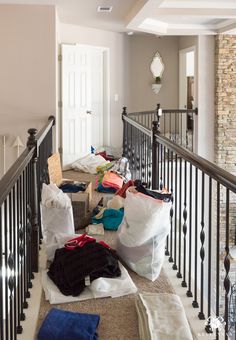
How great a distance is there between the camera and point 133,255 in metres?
2.78

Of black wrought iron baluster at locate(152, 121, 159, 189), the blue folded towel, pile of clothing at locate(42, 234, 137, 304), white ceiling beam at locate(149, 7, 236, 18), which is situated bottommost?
the blue folded towel

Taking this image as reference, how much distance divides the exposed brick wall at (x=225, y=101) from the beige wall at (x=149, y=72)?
140 centimetres

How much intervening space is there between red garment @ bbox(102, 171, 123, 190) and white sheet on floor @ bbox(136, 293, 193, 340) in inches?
106

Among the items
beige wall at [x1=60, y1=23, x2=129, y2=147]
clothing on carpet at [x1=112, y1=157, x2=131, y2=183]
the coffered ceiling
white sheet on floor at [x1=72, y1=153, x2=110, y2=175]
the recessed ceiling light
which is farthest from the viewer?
beige wall at [x1=60, y1=23, x2=129, y2=147]

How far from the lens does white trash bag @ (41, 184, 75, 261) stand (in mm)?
2998

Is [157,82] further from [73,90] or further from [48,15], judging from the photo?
[48,15]

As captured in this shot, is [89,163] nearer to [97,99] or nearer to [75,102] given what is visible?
[75,102]

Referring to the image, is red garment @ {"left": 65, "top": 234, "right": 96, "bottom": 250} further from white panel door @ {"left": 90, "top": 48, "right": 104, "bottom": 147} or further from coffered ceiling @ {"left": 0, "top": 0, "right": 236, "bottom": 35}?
white panel door @ {"left": 90, "top": 48, "right": 104, "bottom": 147}

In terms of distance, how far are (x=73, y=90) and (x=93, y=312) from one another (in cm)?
545

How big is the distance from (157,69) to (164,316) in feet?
25.5

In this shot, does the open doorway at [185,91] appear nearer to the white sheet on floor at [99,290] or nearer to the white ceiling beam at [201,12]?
the white ceiling beam at [201,12]

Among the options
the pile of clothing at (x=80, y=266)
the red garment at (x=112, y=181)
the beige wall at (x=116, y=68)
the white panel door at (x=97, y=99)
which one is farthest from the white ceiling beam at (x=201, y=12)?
the pile of clothing at (x=80, y=266)

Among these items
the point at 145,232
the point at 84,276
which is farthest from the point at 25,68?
the point at 84,276

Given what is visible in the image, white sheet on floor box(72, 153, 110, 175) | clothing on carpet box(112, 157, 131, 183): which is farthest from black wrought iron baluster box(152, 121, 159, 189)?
white sheet on floor box(72, 153, 110, 175)
